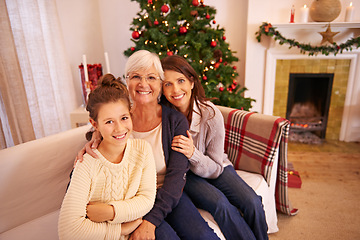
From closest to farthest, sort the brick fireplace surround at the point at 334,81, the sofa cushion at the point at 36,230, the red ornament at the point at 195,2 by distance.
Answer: the sofa cushion at the point at 36,230, the red ornament at the point at 195,2, the brick fireplace surround at the point at 334,81

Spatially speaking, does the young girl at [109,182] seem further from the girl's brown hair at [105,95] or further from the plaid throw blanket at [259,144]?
the plaid throw blanket at [259,144]

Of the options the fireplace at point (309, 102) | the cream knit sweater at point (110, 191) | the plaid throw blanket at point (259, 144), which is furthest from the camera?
the fireplace at point (309, 102)

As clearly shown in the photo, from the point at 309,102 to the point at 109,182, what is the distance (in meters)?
3.19

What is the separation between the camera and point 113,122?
937 mm

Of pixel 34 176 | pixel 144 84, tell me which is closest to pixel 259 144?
pixel 144 84

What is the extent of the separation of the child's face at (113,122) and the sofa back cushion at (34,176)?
0.49 meters

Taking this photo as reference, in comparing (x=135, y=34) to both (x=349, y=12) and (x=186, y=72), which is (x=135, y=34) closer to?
(x=186, y=72)

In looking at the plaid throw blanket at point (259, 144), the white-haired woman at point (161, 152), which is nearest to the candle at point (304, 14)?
the plaid throw blanket at point (259, 144)

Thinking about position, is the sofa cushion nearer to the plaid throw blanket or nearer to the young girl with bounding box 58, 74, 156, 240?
the young girl with bounding box 58, 74, 156, 240

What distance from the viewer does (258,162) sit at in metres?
1.55

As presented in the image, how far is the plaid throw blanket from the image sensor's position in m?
1.48

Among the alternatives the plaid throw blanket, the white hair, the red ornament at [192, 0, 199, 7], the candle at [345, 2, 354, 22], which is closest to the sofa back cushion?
the white hair

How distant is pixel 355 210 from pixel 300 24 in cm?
197

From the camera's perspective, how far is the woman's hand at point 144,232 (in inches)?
37.3
